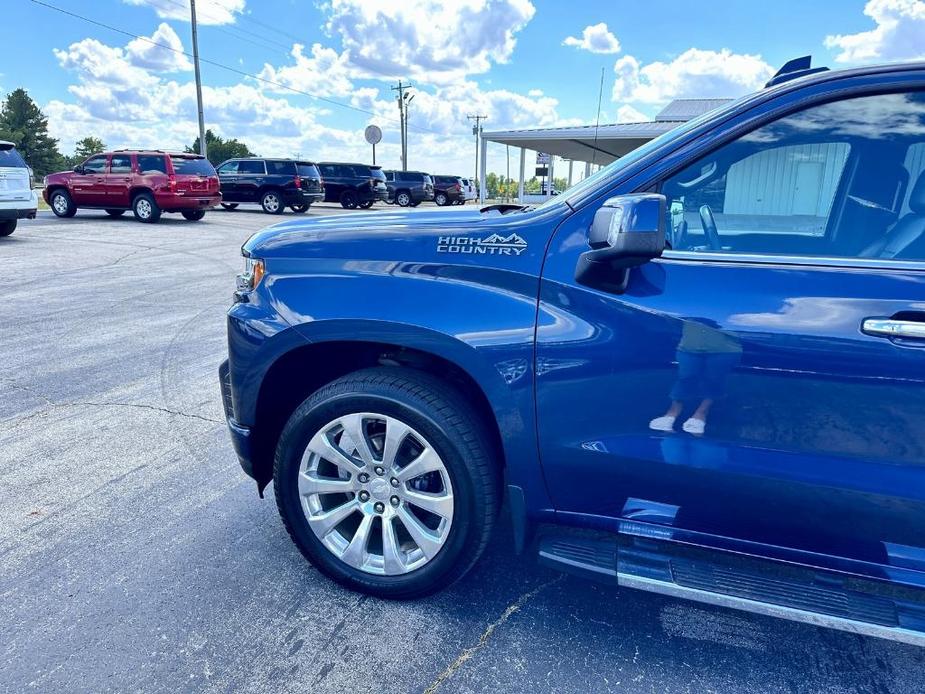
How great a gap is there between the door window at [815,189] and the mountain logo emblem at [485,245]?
494 mm

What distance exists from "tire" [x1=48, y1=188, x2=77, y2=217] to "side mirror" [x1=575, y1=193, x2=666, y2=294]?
20.6 metres

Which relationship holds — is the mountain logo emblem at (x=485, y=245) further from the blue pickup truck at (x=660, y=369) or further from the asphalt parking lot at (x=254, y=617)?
the asphalt parking lot at (x=254, y=617)

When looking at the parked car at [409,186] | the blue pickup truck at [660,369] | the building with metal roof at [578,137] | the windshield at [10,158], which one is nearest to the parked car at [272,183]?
the building with metal roof at [578,137]

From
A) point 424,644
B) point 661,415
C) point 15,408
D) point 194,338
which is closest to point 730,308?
point 661,415

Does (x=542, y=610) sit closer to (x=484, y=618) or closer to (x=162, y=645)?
(x=484, y=618)

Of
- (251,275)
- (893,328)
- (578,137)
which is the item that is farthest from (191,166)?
(893,328)

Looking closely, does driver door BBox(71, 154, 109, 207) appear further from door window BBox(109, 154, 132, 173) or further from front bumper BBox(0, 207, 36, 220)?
front bumper BBox(0, 207, 36, 220)

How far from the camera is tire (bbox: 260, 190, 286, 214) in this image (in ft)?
75.0

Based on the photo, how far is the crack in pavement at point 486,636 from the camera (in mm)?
2047

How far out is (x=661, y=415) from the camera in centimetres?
194

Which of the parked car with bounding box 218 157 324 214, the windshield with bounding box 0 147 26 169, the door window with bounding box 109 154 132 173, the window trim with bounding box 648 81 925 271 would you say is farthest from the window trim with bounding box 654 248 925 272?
the parked car with bounding box 218 157 324 214

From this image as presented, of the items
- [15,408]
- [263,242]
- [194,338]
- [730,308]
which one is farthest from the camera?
[194,338]

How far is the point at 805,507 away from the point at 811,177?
3.53 ft

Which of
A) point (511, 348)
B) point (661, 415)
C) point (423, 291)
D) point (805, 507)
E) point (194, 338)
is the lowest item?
point (194, 338)
